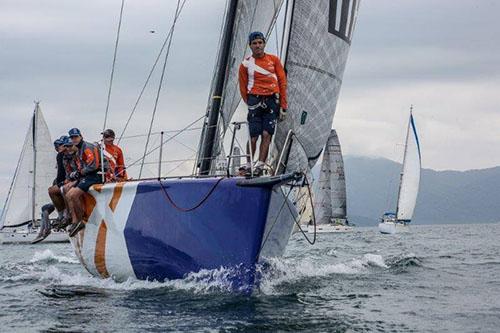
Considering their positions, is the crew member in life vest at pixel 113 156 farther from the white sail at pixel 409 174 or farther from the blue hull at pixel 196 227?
the white sail at pixel 409 174

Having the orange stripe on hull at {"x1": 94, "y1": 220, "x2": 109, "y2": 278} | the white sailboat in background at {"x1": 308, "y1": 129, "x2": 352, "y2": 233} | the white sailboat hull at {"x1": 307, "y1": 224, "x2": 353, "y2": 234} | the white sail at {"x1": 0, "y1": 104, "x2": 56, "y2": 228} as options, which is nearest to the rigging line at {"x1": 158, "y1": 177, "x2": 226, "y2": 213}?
the orange stripe on hull at {"x1": 94, "y1": 220, "x2": 109, "y2": 278}

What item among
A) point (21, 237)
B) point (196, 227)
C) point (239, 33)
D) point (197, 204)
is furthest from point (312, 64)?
point (21, 237)

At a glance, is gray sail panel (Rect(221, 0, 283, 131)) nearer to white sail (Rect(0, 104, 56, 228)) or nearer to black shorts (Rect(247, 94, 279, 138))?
black shorts (Rect(247, 94, 279, 138))

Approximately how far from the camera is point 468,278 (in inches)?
421

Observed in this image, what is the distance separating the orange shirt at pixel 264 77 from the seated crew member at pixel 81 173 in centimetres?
269

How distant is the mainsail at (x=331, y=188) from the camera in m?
49.4

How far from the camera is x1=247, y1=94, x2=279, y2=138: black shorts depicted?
331 inches

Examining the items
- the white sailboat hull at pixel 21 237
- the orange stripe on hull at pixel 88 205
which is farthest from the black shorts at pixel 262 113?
the white sailboat hull at pixel 21 237

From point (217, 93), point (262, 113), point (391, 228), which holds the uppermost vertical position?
point (217, 93)

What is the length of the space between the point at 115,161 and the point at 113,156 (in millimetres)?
82

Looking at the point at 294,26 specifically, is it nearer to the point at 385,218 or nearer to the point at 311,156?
the point at 311,156

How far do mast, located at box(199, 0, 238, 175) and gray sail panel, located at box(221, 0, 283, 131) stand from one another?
8cm

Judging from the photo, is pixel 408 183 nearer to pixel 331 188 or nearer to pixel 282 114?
pixel 331 188

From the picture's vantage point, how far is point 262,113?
8.48 metres
